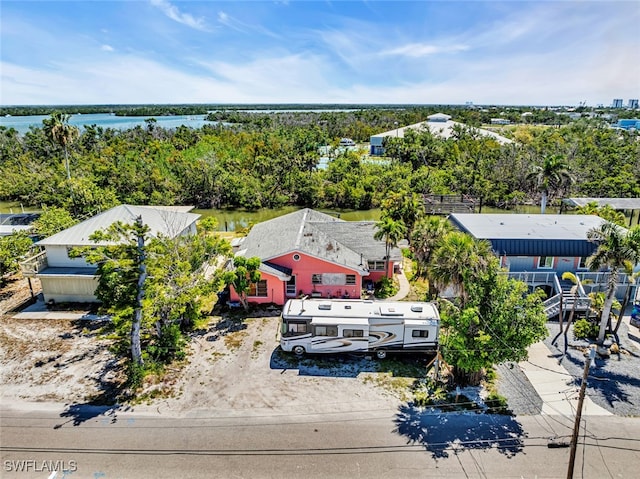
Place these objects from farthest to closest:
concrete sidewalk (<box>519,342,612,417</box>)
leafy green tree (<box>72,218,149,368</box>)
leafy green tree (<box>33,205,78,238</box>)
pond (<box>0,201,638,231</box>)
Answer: pond (<box>0,201,638,231</box>) → leafy green tree (<box>33,205,78,238</box>) → leafy green tree (<box>72,218,149,368</box>) → concrete sidewalk (<box>519,342,612,417</box>)

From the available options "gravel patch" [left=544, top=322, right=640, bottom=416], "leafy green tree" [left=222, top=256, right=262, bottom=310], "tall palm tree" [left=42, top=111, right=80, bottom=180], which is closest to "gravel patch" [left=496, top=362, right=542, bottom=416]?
"gravel patch" [left=544, top=322, right=640, bottom=416]

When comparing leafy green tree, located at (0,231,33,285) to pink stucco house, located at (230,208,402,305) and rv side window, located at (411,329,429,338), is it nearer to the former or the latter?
pink stucco house, located at (230,208,402,305)

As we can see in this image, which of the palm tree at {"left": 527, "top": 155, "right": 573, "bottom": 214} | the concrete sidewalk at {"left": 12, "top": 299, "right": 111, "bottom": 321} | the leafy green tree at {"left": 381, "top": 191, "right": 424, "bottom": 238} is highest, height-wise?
the palm tree at {"left": 527, "top": 155, "right": 573, "bottom": 214}

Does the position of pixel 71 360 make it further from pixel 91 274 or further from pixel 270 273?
pixel 270 273

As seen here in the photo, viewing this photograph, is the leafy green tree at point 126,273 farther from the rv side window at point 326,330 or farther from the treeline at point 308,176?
the treeline at point 308,176

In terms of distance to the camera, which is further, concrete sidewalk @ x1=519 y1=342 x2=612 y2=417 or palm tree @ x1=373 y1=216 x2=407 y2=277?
palm tree @ x1=373 y1=216 x2=407 y2=277

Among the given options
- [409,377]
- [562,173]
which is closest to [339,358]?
[409,377]

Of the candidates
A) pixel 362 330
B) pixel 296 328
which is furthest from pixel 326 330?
pixel 362 330
